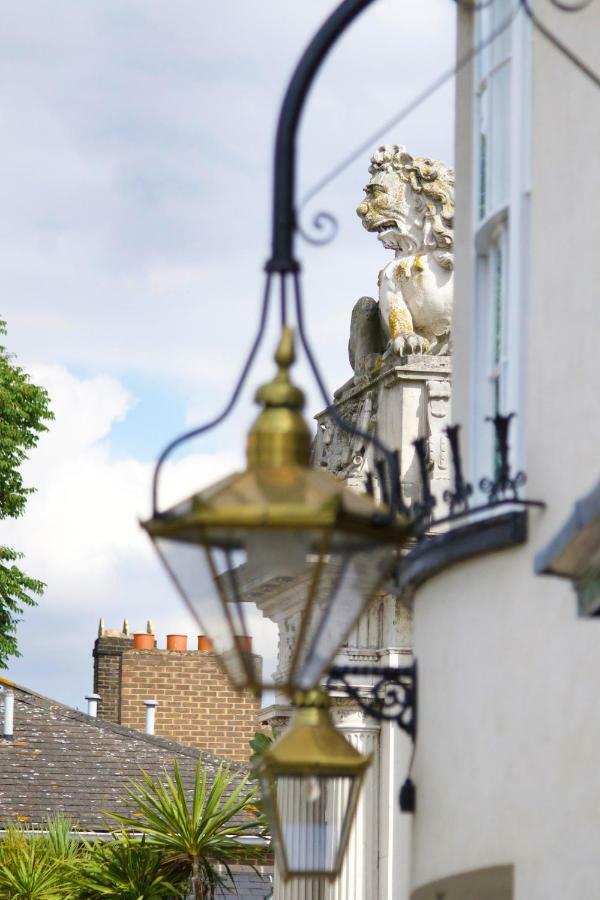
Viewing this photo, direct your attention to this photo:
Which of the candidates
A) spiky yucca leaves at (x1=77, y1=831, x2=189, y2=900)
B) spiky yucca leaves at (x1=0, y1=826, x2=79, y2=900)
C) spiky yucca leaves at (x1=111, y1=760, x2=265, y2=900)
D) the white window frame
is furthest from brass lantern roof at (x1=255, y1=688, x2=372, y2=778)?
spiky yucca leaves at (x1=0, y1=826, x2=79, y2=900)

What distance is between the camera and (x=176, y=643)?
1594 inches

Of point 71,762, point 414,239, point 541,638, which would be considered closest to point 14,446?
point 71,762

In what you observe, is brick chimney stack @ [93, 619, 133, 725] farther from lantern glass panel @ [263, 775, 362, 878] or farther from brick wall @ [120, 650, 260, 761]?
lantern glass panel @ [263, 775, 362, 878]

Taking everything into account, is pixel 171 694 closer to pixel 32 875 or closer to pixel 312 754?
pixel 32 875

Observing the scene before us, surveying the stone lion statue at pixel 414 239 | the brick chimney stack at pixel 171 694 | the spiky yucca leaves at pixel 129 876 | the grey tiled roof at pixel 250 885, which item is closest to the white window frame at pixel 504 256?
the stone lion statue at pixel 414 239

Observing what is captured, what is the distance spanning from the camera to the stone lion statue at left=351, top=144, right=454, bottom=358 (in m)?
17.2

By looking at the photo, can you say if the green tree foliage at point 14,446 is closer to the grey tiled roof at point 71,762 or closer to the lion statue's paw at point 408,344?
the grey tiled roof at point 71,762

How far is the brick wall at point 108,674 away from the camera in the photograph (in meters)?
40.3

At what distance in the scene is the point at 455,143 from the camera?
29.2ft

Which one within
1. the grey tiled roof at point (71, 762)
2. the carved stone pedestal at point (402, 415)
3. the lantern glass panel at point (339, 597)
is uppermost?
the carved stone pedestal at point (402, 415)

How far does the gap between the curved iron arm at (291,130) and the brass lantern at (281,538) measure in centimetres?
25

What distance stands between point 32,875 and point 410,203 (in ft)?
27.2

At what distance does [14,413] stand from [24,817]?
7523 mm

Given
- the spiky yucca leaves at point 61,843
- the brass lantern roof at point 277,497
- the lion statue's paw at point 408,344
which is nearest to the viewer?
the brass lantern roof at point 277,497
